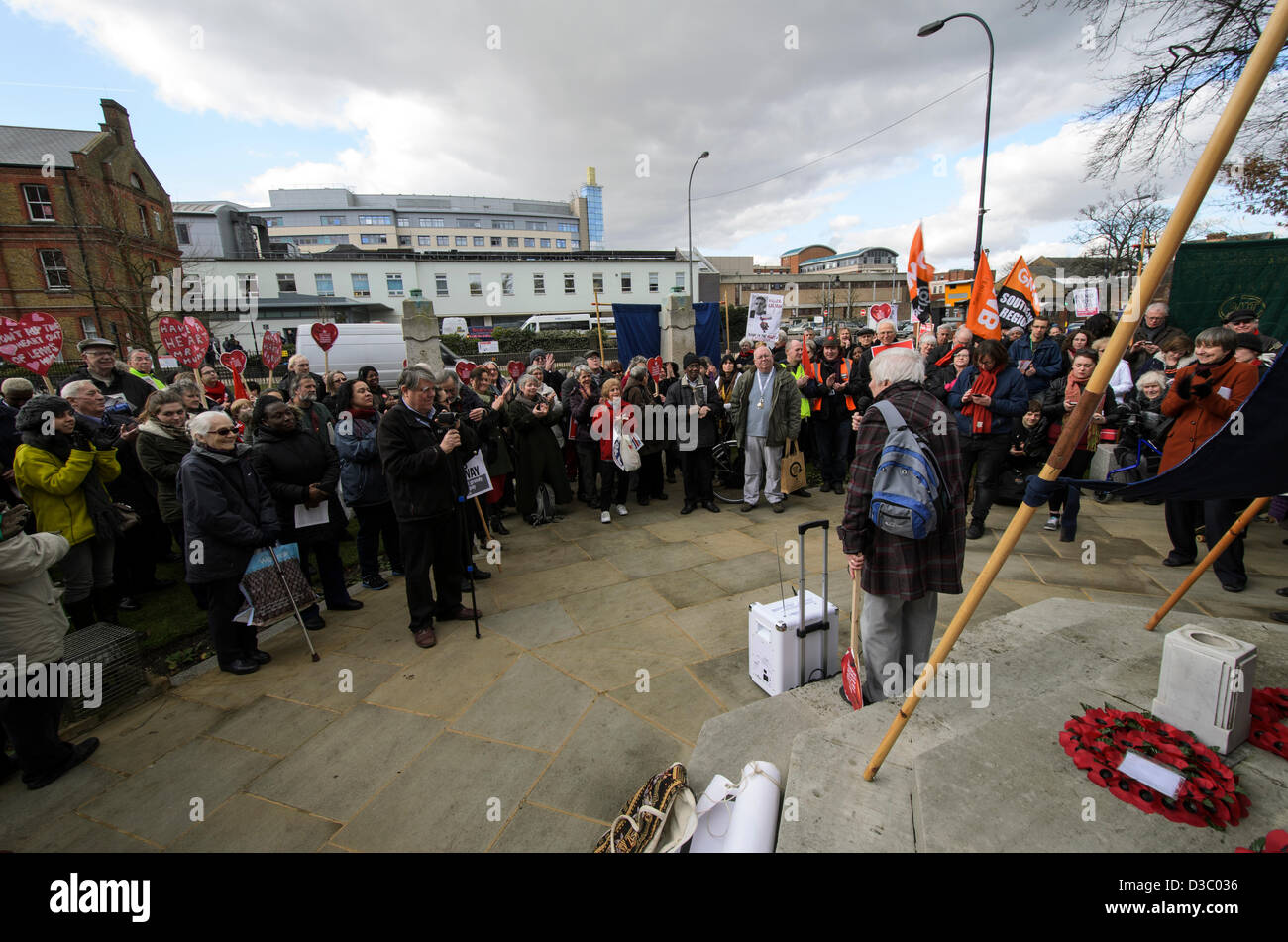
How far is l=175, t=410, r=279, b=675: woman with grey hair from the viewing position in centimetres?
376

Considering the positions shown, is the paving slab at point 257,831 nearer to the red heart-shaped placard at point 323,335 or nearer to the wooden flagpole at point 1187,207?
the wooden flagpole at point 1187,207

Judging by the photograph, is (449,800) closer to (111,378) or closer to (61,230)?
(111,378)

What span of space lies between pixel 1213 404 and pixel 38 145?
4543 cm

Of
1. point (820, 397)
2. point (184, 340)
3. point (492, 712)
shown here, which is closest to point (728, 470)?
point (820, 397)

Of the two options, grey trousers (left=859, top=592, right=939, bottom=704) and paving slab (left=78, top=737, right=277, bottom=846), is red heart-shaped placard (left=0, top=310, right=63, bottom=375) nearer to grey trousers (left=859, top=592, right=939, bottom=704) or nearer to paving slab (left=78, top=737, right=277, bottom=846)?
paving slab (left=78, top=737, right=277, bottom=846)

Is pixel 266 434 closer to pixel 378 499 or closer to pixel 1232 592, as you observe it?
pixel 378 499

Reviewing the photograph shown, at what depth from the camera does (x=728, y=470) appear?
840cm

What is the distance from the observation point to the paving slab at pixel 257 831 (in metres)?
2.52

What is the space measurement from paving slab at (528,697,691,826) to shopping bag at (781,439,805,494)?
474 cm

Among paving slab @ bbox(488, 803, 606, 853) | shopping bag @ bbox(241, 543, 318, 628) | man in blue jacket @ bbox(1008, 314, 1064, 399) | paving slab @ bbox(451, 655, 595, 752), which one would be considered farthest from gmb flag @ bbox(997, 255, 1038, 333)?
shopping bag @ bbox(241, 543, 318, 628)

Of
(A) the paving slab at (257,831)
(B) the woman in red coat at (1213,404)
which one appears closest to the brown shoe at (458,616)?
(A) the paving slab at (257,831)

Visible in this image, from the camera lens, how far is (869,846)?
2.04 m

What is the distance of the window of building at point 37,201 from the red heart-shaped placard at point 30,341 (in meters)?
32.9
